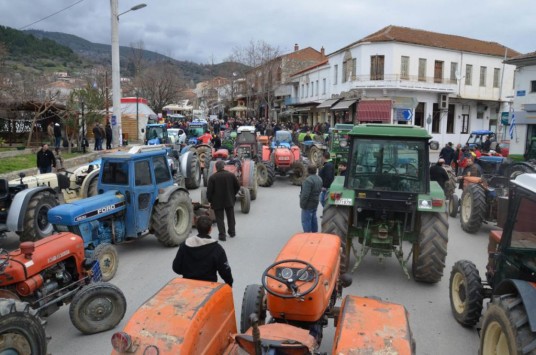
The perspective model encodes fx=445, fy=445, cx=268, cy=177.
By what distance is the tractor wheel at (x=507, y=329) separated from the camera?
3072mm

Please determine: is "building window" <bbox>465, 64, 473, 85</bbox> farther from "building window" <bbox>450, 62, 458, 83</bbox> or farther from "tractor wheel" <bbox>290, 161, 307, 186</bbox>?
"tractor wheel" <bbox>290, 161, 307, 186</bbox>

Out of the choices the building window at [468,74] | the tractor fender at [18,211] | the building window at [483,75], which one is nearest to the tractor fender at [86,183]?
the tractor fender at [18,211]

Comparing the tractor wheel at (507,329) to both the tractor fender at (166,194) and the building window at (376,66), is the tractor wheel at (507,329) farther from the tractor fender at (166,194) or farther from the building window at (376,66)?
the building window at (376,66)

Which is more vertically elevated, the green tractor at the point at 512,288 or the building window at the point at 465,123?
the building window at the point at 465,123

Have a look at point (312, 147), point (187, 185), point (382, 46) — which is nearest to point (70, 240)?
point (187, 185)

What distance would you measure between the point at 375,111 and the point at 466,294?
26.9m

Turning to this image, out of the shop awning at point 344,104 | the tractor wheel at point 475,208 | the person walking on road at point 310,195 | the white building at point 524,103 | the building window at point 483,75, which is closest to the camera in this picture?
the person walking on road at point 310,195

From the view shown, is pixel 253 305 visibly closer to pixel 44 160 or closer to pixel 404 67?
pixel 44 160

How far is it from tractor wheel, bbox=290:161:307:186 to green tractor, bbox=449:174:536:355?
385 inches

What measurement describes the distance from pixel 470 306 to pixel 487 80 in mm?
38092

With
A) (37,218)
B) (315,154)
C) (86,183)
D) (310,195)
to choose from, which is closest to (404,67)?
(315,154)

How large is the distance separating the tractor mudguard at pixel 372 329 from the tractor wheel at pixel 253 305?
0.81m

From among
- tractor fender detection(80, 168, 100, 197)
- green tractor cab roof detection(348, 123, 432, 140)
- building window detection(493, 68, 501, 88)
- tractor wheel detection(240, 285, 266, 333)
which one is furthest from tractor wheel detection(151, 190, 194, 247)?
building window detection(493, 68, 501, 88)

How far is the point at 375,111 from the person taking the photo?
100 feet
